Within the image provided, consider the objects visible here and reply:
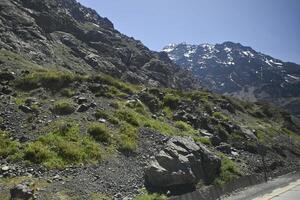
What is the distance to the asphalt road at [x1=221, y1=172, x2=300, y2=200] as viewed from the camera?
23.6 metres

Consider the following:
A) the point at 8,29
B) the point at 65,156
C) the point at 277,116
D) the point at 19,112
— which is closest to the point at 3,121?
the point at 19,112

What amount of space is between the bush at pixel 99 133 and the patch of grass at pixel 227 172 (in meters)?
8.76

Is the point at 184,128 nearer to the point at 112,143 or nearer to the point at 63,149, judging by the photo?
the point at 112,143

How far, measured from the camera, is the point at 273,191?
27.5m

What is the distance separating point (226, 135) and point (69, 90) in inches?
716

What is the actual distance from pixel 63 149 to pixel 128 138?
262 inches

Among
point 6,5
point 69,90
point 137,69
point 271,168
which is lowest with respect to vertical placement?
point 271,168

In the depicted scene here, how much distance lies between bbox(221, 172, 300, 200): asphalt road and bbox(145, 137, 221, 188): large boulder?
113 inches

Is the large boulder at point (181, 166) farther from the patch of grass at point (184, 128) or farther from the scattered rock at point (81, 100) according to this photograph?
the scattered rock at point (81, 100)

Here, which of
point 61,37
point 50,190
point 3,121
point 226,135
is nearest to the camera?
point 50,190

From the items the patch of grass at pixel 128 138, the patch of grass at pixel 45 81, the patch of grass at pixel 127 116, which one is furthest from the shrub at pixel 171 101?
the patch of grass at pixel 128 138

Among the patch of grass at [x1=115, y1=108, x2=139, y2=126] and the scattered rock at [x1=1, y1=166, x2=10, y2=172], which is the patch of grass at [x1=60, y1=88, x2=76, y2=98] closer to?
the patch of grass at [x1=115, y1=108, x2=139, y2=126]

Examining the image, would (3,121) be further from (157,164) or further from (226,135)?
(226,135)

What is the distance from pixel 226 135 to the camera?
47.1 metres
